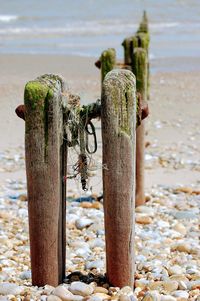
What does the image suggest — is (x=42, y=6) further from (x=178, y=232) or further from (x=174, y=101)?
(x=178, y=232)

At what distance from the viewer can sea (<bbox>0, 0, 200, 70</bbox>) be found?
23844mm

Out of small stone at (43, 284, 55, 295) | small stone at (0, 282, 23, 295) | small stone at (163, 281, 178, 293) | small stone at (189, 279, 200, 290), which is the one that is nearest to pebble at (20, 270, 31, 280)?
small stone at (0, 282, 23, 295)

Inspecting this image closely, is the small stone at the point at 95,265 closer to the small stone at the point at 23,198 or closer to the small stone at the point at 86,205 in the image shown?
the small stone at the point at 86,205

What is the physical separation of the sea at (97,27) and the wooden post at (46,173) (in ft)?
53.7

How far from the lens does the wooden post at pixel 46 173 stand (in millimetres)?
3961

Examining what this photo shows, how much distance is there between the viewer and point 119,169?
405cm

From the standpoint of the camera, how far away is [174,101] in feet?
48.0

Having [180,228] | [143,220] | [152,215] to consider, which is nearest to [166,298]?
[180,228]

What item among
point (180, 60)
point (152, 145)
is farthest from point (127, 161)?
point (180, 60)

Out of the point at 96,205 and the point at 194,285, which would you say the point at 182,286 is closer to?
the point at 194,285

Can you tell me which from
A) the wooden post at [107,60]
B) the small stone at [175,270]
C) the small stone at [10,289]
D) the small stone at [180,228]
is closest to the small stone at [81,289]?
the small stone at [10,289]

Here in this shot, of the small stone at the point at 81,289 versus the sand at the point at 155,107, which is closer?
the small stone at the point at 81,289

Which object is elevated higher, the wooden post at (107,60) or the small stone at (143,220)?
the wooden post at (107,60)

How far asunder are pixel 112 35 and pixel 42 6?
46.3 feet
